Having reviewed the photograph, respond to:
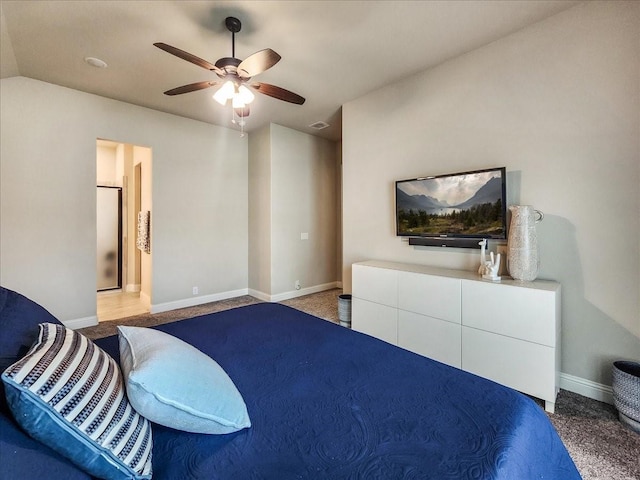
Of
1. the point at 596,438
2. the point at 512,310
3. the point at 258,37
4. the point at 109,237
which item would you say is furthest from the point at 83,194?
the point at 596,438

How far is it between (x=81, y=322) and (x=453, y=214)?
14.9ft

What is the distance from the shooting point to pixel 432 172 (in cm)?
321

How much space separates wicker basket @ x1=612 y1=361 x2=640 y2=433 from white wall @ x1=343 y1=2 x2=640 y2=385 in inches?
10.9

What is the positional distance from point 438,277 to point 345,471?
214 centimetres

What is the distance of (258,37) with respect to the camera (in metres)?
2.65

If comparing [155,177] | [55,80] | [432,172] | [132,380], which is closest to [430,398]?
[132,380]

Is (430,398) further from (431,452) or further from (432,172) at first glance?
(432,172)

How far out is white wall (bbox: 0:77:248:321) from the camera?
10.8ft

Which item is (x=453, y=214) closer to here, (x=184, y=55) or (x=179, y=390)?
(x=184, y=55)

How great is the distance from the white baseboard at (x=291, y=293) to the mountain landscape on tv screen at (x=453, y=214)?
2.45 metres

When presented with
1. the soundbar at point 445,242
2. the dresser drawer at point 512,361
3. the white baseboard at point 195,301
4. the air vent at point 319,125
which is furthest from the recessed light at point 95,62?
the dresser drawer at point 512,361

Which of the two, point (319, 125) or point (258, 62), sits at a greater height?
point (319, 125)

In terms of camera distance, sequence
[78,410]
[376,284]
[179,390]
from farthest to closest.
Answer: [376,284] < [179,390] < [78,410]

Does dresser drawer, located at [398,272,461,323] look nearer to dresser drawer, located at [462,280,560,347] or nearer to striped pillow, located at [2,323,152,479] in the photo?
dresser drawer, located at [462,280,560,347]
